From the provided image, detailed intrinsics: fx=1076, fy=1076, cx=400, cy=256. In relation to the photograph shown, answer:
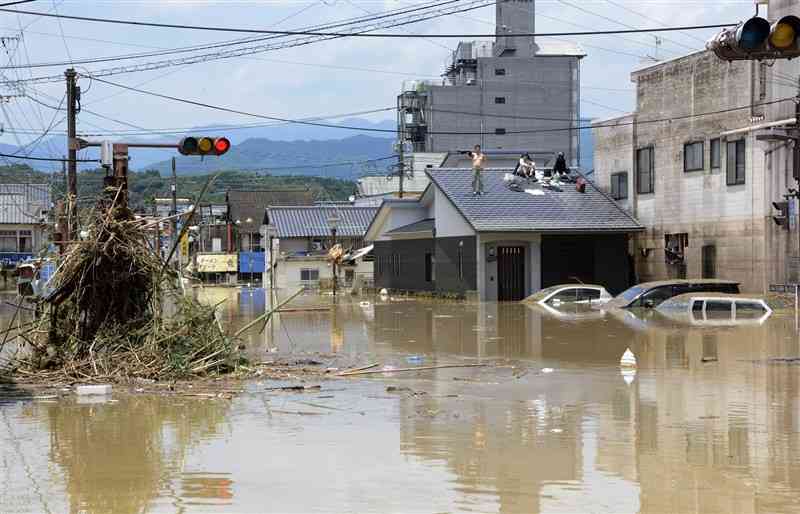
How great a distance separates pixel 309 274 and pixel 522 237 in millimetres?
21944

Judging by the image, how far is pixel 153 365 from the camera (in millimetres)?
15703

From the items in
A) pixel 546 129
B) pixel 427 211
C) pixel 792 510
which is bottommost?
pixel 792 510

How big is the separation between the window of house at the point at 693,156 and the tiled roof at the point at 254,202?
4738 cm

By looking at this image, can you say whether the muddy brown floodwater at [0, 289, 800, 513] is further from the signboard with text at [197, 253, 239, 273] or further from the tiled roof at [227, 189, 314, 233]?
the tiled roof at [227, 189, 314, 233]

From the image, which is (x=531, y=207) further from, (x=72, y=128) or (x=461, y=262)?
(x=72, y=128)

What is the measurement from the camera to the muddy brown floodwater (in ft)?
28.3

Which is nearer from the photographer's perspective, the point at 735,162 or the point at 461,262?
the point at 735,162

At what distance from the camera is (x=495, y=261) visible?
4141cm

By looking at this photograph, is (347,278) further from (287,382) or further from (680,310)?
(287,382)

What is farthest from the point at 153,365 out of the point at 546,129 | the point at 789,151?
the point at 546,129

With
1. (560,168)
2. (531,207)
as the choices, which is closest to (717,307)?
(531,207)

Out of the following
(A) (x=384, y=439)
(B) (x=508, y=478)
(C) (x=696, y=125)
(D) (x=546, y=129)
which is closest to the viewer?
(B) (x=508, y=478)

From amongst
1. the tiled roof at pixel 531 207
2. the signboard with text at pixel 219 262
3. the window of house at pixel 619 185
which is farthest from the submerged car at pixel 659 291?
the signboard with text at pixel 219 262

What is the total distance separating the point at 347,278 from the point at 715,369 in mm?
44028
